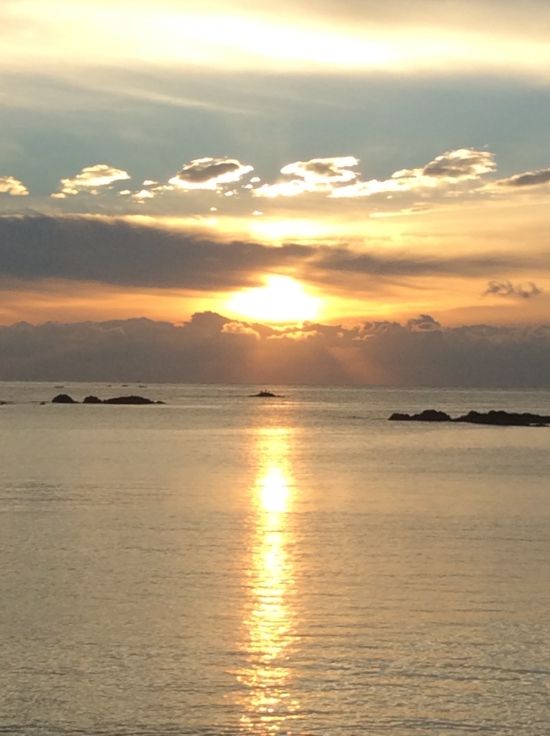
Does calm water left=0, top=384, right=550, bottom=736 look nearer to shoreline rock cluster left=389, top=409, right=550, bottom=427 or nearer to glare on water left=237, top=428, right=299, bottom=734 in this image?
glare on water left=237, top=428, right=299, bottom=734

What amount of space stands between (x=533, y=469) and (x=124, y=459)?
1164 inches

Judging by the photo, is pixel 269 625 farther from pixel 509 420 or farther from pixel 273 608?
pixel 509 420

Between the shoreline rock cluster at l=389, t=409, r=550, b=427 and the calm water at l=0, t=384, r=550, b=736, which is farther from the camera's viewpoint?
the shoreline rock cluster at l=389, t=409, r=550, b=427

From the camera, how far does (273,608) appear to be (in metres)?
23.4

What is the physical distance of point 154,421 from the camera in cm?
15012

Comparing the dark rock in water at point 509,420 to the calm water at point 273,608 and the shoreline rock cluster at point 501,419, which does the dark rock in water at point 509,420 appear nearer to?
the shoreline rock cluster at point 501,419

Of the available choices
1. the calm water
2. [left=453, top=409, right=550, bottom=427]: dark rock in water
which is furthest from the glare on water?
[left=453, top=409, right=550, bottom=427]: dark rock in water

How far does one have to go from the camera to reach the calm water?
52.6ft

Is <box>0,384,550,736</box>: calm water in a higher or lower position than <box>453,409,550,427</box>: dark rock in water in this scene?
lower

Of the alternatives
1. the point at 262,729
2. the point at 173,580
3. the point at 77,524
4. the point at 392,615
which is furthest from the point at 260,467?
the point at 262,729

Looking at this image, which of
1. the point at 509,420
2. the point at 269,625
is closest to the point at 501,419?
the point at 509,420

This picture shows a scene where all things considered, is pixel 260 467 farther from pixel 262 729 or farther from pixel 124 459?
pixel 262 729

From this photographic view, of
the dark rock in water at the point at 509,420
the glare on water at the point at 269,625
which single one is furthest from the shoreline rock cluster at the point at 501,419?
the glare on water at the point at 269,625

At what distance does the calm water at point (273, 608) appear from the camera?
16047 millimetres
